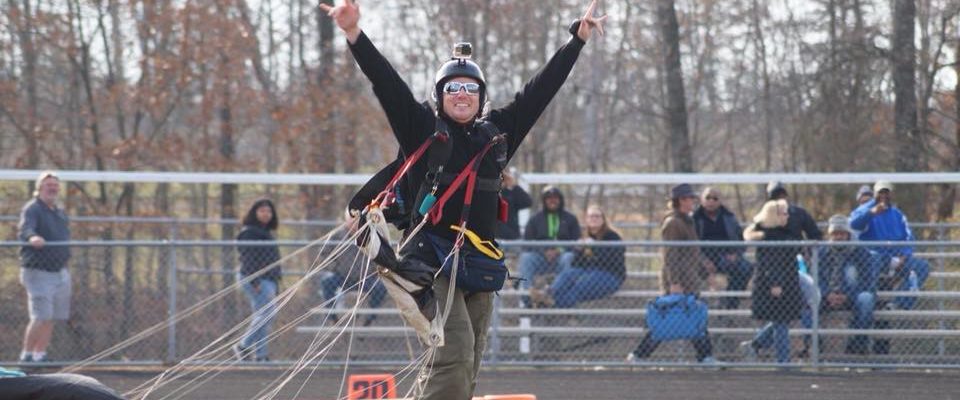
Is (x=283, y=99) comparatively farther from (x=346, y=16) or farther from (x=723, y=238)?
(x=346, y=16)

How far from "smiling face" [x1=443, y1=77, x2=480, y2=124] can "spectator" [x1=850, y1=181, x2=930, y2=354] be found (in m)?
6.42

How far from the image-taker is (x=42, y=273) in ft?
39.5

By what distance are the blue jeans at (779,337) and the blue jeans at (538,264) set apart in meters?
1.80

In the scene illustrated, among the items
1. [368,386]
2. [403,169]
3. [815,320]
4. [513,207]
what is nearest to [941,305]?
[815,320]

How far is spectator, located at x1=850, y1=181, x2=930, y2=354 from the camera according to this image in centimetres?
1203

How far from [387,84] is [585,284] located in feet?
21.2

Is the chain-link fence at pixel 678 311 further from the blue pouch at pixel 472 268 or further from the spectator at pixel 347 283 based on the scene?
the blue pouch at pixel 472 268

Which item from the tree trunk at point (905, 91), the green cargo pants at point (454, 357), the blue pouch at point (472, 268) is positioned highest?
the tree trunk at point (905, 91)

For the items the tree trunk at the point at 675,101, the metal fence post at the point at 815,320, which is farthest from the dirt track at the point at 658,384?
the tree trunk at the point at 675,101

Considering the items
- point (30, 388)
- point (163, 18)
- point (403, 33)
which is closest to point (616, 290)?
point (30, 388)

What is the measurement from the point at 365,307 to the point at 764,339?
3854 millimetres

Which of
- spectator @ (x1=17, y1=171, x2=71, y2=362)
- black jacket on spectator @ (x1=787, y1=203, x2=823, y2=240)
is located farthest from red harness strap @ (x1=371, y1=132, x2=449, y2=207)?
black jacket on spectator @ (x1=787, y1=203, x2=823, y2=240)

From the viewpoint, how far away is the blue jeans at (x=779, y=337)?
11852 millimetres

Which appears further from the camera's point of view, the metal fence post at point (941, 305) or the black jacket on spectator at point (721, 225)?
the black jacket on spectator at point (721, 225)
